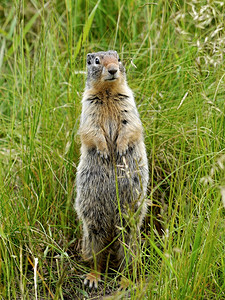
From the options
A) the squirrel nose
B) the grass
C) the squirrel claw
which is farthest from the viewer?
the squirrel claw

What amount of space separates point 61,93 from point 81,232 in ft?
4.71

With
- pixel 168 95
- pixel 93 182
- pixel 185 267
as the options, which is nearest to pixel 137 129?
pixel 93 182

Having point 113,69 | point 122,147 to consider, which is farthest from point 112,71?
point 122,147

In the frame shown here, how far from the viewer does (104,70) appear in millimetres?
3412

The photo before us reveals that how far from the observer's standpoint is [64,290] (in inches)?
131

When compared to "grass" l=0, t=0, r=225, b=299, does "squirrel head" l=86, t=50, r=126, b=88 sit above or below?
above

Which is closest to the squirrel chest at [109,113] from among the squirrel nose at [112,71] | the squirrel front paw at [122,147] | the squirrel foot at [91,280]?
the squirrel front paw at [122,147]

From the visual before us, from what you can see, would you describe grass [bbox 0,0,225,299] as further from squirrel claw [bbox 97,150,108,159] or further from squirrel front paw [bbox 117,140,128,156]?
squirrel claw [bbox 97,150,108,159]

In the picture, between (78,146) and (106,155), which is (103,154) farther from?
(78,146)

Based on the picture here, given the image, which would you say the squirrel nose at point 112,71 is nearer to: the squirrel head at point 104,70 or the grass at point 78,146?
the squirrel head at point 104,70

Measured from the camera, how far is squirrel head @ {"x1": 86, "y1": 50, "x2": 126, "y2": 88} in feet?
11.0

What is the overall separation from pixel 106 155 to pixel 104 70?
62 cm

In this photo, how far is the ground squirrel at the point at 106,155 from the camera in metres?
3.48

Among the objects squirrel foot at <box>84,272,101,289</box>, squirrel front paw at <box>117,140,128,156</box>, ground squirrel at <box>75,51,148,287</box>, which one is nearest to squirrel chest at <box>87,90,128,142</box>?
ground squirrel at <box>75,51,148,287</box>
